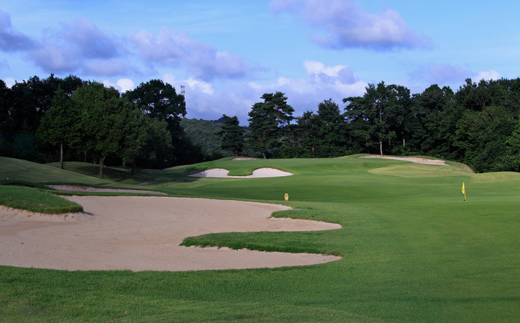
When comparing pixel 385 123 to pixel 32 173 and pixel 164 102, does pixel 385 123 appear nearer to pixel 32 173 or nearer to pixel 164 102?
pixel 164 102

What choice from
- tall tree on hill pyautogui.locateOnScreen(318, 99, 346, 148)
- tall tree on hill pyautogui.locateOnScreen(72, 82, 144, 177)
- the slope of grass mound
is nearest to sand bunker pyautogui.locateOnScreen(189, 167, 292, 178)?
tall tree on hill pyautogui.locateOnScreen(72, 82, 144, 177)

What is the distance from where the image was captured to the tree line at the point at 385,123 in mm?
78375

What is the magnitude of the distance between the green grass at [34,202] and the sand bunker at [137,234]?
272 mm

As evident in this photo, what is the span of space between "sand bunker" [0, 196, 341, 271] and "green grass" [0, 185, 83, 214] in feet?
0.89

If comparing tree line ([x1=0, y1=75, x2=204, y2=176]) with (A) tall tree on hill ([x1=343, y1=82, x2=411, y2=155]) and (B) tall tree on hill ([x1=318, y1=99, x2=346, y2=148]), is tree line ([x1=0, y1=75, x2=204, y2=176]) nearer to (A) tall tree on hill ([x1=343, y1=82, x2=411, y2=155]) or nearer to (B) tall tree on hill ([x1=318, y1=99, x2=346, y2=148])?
(B) tall tree on hill ([x1=318, y1=99, x2=346, y2=148])

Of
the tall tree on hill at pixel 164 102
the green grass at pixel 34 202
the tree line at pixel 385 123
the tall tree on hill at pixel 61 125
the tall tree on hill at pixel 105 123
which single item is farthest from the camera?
the tall tree on hill at pixel 164 102

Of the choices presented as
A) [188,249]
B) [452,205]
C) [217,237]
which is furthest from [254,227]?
[452,205]

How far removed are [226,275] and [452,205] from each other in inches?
557

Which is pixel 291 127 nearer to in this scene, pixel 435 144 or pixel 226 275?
pixel 435 144

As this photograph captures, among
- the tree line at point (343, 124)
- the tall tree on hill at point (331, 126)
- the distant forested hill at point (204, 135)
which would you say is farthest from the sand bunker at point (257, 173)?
the distant forested hill at point (204, 135)

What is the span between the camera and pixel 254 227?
15766 millimetres

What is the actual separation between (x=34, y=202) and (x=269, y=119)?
73.6 metres

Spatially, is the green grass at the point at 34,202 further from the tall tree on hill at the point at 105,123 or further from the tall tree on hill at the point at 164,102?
the tall tree on hill at the point at 164,102

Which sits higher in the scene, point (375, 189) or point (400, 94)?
point (400, 94)
